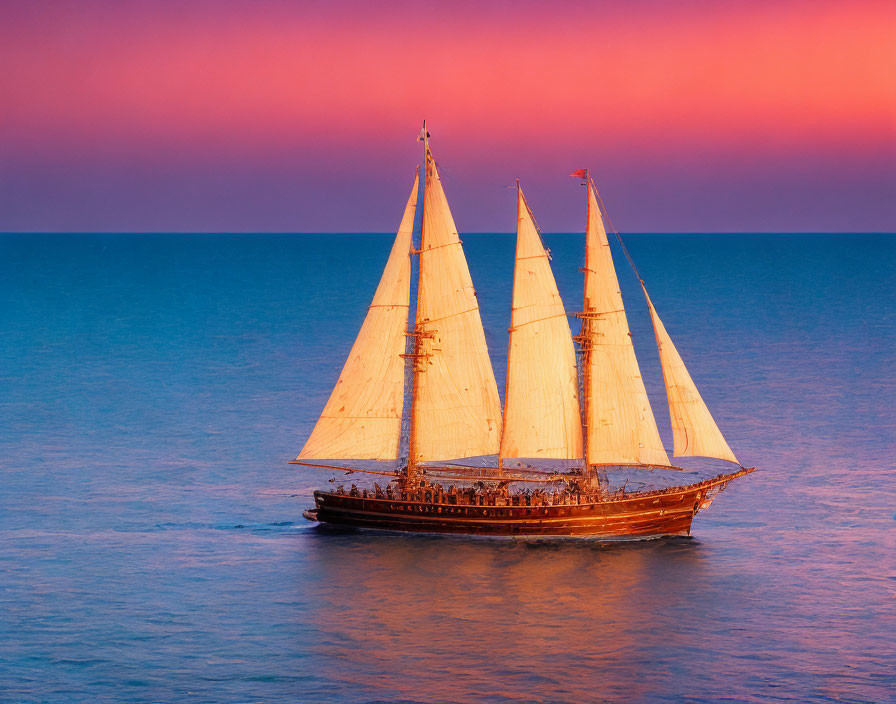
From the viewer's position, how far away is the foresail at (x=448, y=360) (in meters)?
76.5

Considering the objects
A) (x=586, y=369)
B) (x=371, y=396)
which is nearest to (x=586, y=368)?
(x=586, y=369)

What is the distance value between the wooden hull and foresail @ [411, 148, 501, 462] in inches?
149

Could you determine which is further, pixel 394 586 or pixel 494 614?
pixel 394 586

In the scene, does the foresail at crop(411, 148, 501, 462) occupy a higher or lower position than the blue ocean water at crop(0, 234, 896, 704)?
higher

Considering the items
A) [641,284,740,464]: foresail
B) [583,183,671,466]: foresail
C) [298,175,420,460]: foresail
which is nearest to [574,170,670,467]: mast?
[583,183,671,466]: foresail

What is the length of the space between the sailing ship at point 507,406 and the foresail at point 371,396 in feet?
0.27

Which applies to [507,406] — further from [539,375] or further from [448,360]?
[448,360]

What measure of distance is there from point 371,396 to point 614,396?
1443 centimetres

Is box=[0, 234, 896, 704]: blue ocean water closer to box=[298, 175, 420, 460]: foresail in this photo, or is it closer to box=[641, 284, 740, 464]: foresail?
box=[298, 175, 420, 460]: foresail

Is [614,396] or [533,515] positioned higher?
[614,396]

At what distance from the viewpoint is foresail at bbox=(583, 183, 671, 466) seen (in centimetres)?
7850

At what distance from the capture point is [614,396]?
261ft

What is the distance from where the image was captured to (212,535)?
258 feet

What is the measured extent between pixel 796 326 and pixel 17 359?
10613 cm
